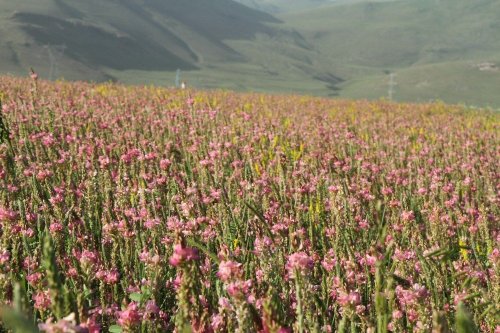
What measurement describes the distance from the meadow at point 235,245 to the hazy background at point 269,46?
151ft

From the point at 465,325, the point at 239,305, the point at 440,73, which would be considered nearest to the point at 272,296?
the point at 239,305

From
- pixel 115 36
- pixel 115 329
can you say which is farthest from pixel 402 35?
pixel 115 329

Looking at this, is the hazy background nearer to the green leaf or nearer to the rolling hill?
the rolling hill

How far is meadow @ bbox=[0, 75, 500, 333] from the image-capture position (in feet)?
4.21

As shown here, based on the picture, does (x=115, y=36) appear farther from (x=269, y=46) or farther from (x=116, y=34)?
(x=269, y=46)

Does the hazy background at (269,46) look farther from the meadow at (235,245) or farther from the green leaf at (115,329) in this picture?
the green leaf at (115,329)

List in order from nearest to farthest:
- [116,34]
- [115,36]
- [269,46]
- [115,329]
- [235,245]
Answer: [115,329]
[235,245]
[115,36]
[116,34]
[269,46]

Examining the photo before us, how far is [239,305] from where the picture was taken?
1.13 metres

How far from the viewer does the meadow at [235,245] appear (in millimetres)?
1284

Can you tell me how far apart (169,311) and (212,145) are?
251 centimetres

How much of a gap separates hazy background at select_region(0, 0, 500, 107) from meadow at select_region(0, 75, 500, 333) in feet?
151

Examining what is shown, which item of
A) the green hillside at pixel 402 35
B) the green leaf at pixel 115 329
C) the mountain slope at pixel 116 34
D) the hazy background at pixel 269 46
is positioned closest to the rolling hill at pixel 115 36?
the mountain slope at pixel 116 34

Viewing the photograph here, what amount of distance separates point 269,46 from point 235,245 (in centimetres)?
13105

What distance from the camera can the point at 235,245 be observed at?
242cm
